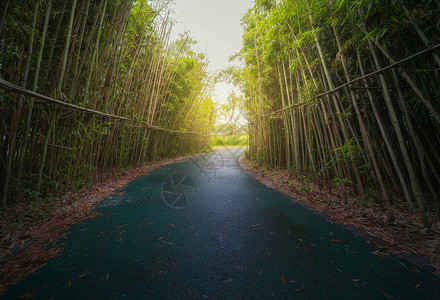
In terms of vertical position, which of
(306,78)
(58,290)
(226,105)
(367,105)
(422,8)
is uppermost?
(226,105)

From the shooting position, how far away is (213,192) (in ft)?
8.61

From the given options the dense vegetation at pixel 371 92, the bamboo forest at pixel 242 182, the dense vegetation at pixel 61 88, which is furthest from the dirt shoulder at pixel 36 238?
the dense vegetation at pixel 371 92

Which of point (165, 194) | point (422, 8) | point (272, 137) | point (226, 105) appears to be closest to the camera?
point (422, 8)

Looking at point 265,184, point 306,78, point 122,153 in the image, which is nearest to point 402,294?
point 265,184

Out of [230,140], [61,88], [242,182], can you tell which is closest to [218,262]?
[242,182]

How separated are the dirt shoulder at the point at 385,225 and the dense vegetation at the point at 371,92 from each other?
0.38 ft

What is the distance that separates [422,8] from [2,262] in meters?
3.65

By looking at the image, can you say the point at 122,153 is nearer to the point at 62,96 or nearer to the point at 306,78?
the point at 62,96

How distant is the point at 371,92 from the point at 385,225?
4.43 ft

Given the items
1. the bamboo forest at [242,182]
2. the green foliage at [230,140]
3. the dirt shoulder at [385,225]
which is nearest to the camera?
the bamboo forest at [242,182]

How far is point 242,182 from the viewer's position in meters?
3.27

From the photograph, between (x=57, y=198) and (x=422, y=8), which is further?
(x=57, y=198)

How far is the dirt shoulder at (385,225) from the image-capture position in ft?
3.71

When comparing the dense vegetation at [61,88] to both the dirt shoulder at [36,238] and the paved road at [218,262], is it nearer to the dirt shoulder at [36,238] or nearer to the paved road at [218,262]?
the dirt shoulder at [36,238]
